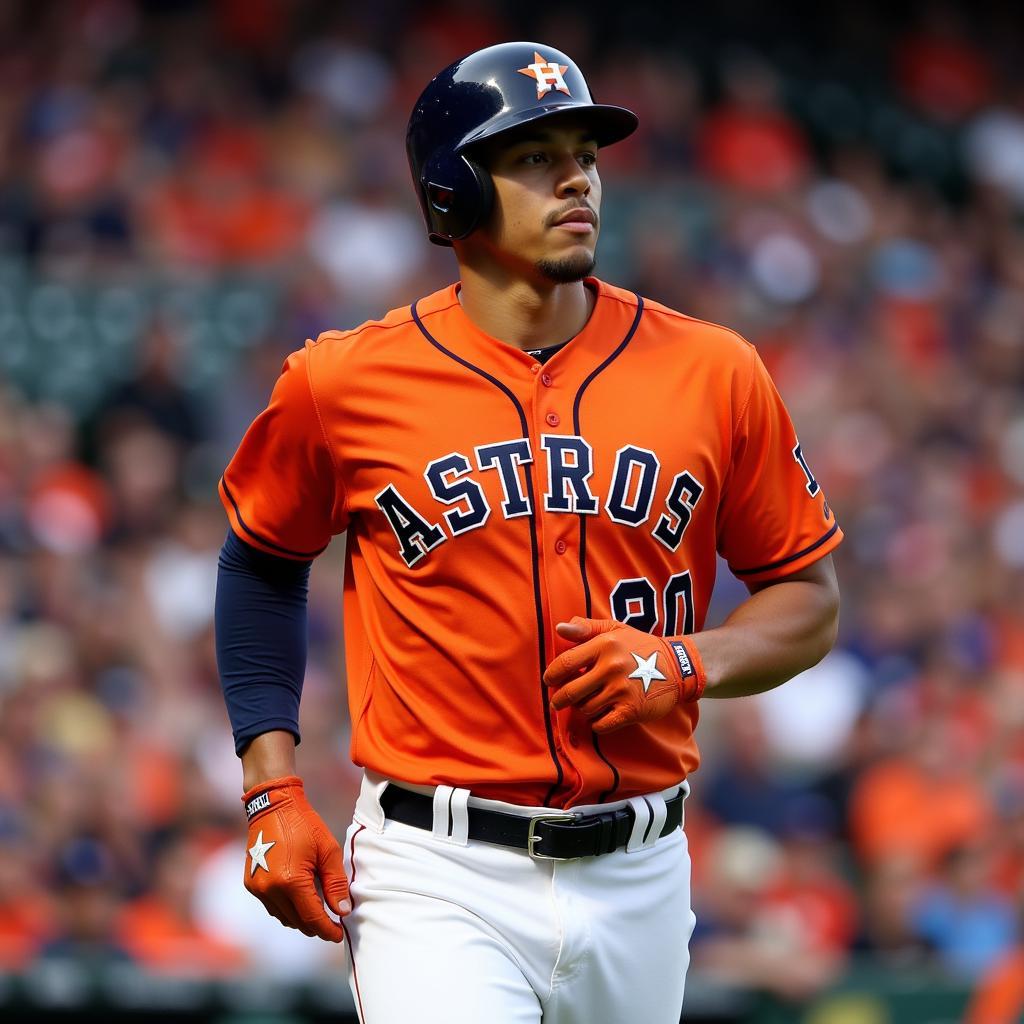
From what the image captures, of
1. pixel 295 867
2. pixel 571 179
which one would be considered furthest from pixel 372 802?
pixel 571 179

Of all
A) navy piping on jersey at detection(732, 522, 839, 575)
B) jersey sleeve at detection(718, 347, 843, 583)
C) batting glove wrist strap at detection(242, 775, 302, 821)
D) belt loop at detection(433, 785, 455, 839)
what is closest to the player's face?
jersey sleeve at detection(718, 347, 843, 583)

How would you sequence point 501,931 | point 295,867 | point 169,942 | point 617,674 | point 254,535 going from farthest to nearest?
point 169,942, point 254,535, point 295,867, point 501,931, point 617,674

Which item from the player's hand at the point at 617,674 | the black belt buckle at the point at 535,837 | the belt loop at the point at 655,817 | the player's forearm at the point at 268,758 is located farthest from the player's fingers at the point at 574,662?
the player's forearm at the point at 268,758

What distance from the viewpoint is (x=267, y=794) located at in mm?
3195

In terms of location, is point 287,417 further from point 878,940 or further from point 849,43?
point 849,43

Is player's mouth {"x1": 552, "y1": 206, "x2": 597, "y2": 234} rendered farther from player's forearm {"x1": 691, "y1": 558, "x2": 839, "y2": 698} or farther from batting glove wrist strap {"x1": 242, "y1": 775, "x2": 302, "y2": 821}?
batting glove wrist strap {"x1": 242, "y1": 775, "x2": 302, "y2": 821}

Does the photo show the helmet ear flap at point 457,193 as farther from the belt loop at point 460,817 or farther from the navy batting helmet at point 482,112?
the belt loop at point 460,817

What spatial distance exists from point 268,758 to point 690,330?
3.47ft

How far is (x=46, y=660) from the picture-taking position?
7.01m

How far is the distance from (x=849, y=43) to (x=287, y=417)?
36.9 ft

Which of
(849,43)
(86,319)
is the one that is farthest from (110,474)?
(849,43)

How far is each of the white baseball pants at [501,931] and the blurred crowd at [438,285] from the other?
2.52 m

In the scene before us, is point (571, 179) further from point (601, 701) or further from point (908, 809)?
point (908, 809)

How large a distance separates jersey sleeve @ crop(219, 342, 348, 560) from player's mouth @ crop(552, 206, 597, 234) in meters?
0.49
